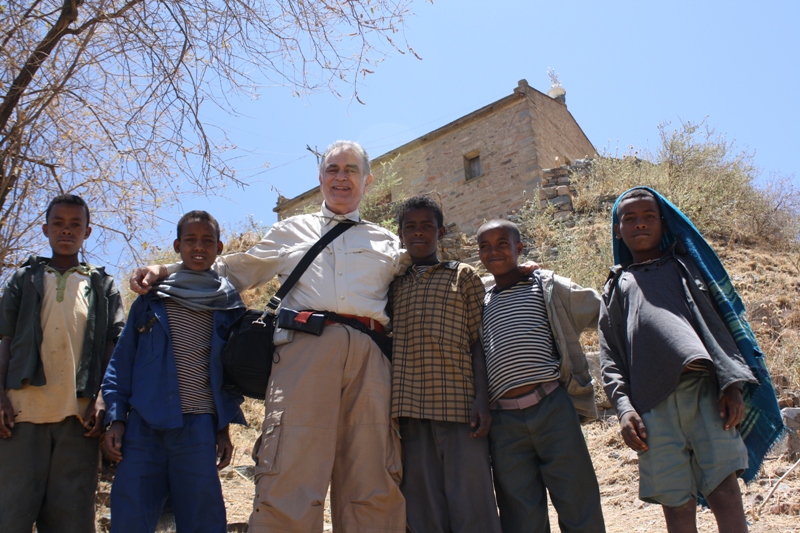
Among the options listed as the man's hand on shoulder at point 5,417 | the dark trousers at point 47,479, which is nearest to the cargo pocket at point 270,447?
the dark trousers at point 47,479

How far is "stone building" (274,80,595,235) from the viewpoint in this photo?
14.5 m

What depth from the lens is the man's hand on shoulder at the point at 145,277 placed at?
275 cm

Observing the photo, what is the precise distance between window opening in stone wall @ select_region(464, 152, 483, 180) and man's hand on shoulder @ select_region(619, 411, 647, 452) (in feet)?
44.3

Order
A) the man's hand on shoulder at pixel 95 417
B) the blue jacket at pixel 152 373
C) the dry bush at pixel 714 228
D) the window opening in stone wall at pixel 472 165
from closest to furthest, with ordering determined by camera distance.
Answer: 1. the blue jacket at pixel 152 373
2. the man's hand on shoulder at pixel 95 417
3. the dry bush at pixel 714 228
4. the window opening in stone wall at pixel 472 165

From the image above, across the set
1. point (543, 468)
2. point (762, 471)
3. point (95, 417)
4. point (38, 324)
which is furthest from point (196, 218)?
point (762, 471)

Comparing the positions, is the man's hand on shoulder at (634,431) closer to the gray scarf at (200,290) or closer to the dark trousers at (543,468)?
the dark trousers at (543,468)

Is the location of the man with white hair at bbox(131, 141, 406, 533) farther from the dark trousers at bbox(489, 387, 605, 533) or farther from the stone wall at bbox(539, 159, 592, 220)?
the stone wall at bbox(539, 159, 592, 220)

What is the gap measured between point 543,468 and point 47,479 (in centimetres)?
214

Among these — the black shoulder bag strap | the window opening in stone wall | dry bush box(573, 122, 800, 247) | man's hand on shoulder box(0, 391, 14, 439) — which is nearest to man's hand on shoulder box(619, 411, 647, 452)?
the black shoulder bag strap

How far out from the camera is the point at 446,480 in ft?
8.55

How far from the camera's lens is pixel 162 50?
4223mm

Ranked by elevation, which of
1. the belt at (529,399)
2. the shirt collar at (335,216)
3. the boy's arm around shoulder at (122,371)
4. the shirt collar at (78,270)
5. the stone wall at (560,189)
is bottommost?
the belt at (529,399)

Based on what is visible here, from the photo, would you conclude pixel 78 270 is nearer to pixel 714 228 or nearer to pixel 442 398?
pixel 442 398

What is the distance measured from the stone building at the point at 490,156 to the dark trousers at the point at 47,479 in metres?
11.4
